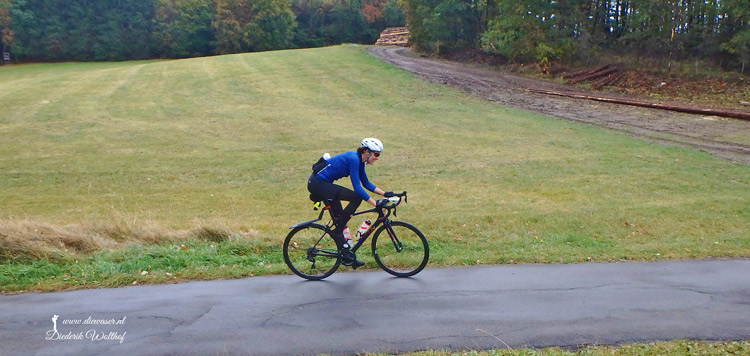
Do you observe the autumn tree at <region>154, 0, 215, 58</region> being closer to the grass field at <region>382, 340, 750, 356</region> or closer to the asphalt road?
the asphalt road

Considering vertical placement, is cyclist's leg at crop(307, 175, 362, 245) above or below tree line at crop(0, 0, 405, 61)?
below

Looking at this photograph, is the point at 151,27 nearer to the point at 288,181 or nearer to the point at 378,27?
the point at 378,27

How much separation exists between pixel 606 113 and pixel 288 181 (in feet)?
53.5

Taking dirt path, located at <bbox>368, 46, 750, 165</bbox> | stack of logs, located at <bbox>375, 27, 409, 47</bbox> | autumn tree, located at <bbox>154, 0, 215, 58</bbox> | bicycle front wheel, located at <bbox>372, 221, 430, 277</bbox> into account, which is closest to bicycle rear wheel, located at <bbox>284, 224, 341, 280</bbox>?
bicycle front wheel, located at <bbox>372, 221, 430, 277</bbox>

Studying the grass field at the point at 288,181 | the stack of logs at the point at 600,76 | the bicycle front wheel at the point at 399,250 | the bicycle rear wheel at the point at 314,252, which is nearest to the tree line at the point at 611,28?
the stack of logs at the point at 600,76

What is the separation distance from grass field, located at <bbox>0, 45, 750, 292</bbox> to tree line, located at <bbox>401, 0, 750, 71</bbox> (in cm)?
781

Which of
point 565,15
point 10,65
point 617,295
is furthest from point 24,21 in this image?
point 617,295

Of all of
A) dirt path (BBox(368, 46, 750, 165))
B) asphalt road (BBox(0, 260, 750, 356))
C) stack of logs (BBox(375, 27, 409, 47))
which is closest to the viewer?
asphalt road (BBox(0, 260, 750, 356))

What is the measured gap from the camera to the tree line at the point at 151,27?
2699 inches

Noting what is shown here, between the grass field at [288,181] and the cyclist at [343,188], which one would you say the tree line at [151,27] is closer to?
the grass field at [288,181]

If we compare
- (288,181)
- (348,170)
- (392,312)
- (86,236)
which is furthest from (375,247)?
(288,181)

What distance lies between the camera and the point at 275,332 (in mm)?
6605

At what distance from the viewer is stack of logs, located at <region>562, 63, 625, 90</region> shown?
1303 inches

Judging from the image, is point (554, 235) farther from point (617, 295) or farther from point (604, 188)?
point (604, 188)
